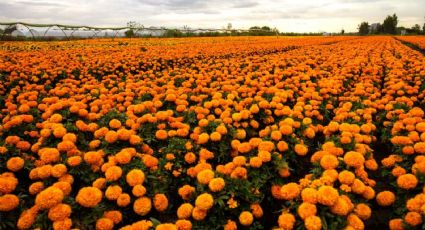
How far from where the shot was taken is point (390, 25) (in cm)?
8625

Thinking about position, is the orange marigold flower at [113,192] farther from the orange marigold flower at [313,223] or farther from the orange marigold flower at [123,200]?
the orange marigold flower at [313,223]

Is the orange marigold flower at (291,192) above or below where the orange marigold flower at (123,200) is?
above

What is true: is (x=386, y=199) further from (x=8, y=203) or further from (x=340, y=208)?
(x=8, y=203)

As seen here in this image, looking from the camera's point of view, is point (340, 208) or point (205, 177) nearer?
point (340, 208)

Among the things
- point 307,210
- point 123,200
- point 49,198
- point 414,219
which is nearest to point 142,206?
point 123,200

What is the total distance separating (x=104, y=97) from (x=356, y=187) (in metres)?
5.04

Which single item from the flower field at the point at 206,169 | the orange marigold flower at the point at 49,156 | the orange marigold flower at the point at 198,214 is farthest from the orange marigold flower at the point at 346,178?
the orange marigold flower at the point at 49,156

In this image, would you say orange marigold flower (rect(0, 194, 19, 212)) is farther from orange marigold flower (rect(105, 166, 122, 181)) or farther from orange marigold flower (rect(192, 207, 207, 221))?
orange marigold flower (rect(192, 207, 207, 221))

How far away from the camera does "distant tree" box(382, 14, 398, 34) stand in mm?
85875

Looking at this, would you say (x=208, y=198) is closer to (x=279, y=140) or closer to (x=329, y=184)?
(x=329, y=184)

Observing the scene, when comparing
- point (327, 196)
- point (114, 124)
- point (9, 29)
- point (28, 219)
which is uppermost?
point (9, 29)

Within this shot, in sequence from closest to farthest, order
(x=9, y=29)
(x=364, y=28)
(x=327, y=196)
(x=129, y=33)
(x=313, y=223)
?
(x=313, y=223), (x=327, y=196), (x=9, y=29), (x=129, y=33), (x=364, y=28)

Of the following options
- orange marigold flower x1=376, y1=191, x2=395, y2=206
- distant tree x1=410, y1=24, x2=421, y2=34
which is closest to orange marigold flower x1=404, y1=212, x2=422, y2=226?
orange marigold flower x1=376, y1=191, x2=395, y2=206

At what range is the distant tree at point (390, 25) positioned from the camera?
8588 cm
